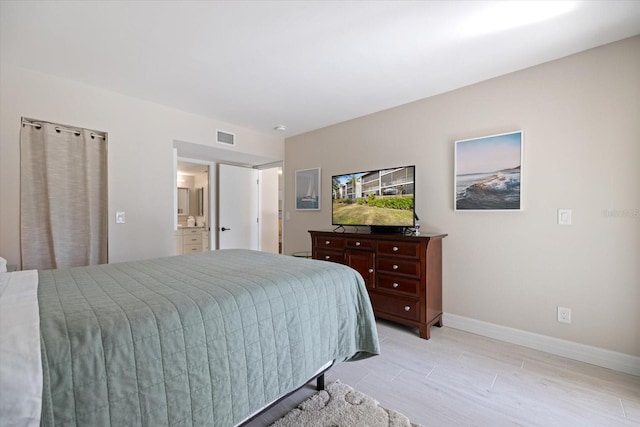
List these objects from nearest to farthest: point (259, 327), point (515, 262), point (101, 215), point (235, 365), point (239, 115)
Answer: point (235, 365), point (259, 327), point (515, 262), point (101, 215), point (239, 115)

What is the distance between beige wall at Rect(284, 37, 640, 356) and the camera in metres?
2.07

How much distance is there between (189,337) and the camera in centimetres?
104

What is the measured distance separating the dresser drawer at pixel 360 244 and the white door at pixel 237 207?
2.37 m

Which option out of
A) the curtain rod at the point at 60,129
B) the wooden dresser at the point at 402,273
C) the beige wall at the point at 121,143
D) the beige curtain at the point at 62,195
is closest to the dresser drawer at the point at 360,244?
the wooden dresser at the point at 402,273

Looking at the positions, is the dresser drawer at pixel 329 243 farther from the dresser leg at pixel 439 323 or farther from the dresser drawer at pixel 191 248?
the dresser drawer at pixel 191 248

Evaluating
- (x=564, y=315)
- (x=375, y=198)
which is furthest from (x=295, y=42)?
(x=564, y=315)

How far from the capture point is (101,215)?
2912 millimetres

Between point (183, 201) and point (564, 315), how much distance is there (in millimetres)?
6244

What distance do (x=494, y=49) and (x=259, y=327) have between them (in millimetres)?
2552

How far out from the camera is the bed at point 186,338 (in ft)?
2.69

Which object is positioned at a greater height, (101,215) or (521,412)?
(101,215)

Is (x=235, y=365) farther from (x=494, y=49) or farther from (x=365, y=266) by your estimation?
(x=494, y=49)

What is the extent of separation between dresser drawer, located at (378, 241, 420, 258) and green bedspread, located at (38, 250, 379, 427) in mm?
1079

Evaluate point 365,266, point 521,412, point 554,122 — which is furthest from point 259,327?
point 554,122
